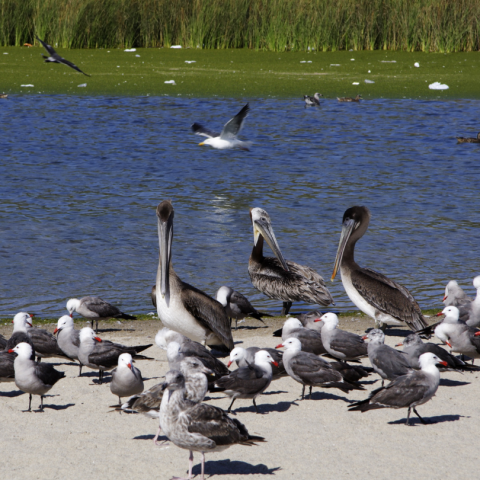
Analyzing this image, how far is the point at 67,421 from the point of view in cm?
579

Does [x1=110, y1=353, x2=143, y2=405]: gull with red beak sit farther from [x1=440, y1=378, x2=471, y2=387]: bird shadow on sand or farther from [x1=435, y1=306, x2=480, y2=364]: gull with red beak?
[x1=435, y1=306, x2=480, y2=364]: gull with red beak

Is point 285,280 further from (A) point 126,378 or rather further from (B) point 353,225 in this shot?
(A) point 126,378

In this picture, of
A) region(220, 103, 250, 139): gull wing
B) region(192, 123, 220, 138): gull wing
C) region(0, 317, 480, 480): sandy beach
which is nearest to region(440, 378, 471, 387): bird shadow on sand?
region(0, 317, 480, 480): sandy beach

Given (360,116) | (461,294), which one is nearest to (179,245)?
(461,294)

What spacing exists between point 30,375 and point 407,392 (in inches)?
112

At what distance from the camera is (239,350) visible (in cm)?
638

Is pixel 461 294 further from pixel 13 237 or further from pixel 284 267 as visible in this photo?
pixel 13 237

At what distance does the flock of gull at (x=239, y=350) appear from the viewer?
512 cm

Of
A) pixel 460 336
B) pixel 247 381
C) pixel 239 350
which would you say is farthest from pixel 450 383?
pixel 247 381

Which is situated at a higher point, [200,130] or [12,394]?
[200,130]

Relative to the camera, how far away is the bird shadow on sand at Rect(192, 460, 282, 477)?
4.95m

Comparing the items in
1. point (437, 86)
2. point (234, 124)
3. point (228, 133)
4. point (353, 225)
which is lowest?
point (353, 225)

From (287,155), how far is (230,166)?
1373mm

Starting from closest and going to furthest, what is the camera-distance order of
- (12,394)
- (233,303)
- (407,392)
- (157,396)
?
(157,396)
(407,392)
(12,394)
(233,303)
